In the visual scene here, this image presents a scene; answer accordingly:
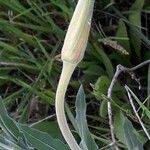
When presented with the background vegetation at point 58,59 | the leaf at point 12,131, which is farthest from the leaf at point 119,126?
the leaf at point 12,131

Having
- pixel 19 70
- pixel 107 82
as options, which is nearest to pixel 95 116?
pixel 107 82

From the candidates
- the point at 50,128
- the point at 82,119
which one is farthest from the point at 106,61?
the point at 82,119

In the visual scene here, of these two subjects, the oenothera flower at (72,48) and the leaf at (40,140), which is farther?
the leaf at (40,140)

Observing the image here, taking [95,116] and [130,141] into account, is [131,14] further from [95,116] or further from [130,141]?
[130,141]

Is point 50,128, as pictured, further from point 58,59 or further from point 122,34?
point 122,34

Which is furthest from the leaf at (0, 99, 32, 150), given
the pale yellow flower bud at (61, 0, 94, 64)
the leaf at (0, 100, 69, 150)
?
the pale yellow flower bud at (61, 0, 94, 64)

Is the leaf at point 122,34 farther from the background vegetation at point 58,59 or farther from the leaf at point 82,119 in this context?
the leaf at point 82,119

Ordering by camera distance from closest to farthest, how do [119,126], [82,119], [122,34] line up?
[82,119], [119,126], [122,34]
